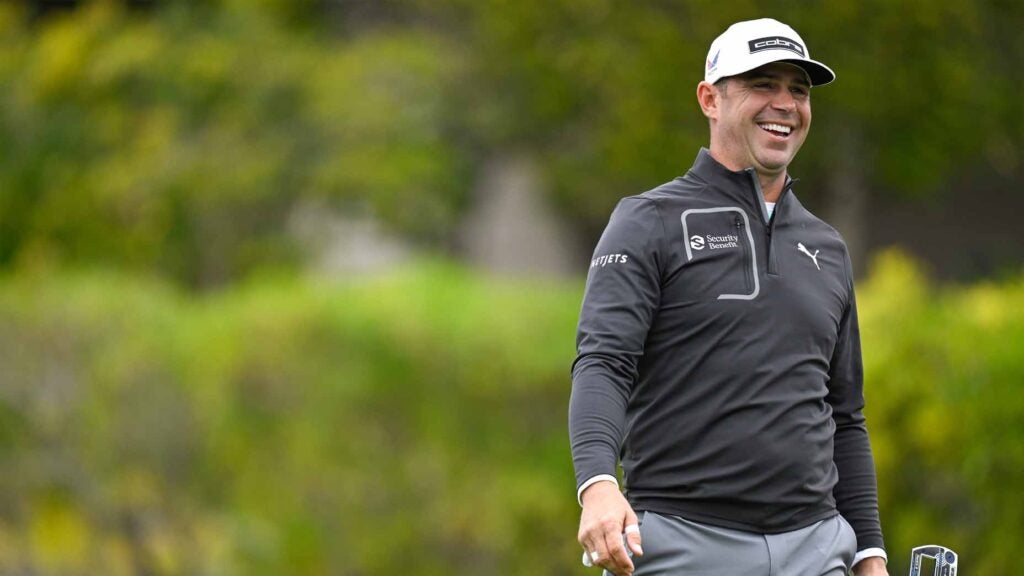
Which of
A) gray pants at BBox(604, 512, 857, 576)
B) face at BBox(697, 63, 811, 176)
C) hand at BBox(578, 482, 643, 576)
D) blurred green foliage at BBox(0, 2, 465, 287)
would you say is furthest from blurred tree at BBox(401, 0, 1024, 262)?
hand at BBox(578, 482, 643, 576)

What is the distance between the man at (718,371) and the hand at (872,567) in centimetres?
20

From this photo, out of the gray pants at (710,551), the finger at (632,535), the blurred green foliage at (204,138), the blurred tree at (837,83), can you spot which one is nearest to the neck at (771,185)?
the gray pants at (710,551)

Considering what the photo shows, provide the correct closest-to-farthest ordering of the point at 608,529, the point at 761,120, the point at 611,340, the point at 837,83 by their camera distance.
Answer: the point at 608,529 < the point at 611,340 < the point at 761,120 < the point at 837,83

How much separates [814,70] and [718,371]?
0.77m

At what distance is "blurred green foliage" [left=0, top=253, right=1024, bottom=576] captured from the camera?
452 inches

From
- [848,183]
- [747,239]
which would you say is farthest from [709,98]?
[848,183]

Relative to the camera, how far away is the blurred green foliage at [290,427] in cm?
Result: 1149

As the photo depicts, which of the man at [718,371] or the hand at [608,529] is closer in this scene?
the hand at [608,529]

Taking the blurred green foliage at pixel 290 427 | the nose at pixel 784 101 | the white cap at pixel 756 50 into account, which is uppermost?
the white cap at pixel 756 50

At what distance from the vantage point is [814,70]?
4.13 meters

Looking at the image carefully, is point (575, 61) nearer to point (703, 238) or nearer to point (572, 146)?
point (572, 146)

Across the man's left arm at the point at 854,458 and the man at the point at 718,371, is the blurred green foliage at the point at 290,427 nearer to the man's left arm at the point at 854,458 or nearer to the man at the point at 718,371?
the man's left arm at the point at 854,458

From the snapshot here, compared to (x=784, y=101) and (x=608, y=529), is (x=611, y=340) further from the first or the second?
(x=784, y=101)

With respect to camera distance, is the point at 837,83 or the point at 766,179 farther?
the point at 837,83
